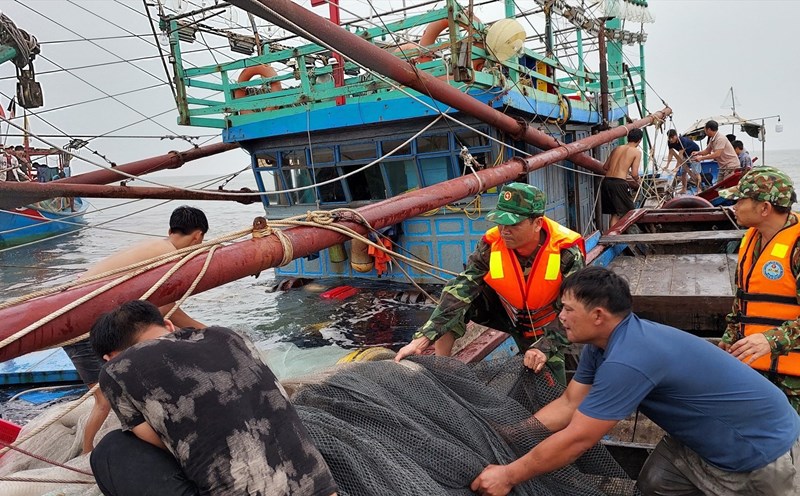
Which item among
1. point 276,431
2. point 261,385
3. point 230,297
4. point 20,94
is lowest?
point 230,297

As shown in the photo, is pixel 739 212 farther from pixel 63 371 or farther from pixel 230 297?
pixel 230 297

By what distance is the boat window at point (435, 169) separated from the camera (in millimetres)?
9430

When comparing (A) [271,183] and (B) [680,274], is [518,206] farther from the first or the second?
(A) [271,183]

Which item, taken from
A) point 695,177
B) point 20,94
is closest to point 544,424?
point 20,94

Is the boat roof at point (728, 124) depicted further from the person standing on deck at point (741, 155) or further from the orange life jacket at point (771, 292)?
the orange life jacket at point (771, 292)

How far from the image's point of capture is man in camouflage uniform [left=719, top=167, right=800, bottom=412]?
115 inches

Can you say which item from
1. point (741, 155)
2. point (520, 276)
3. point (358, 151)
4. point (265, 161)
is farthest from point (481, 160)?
point (741, 155)

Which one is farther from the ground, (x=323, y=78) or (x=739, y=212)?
(x=323, y=78)

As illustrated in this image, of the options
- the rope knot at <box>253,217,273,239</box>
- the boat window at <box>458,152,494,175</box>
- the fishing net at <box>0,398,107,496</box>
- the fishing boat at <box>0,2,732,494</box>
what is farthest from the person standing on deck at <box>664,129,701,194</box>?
the fishing net at <box>0,398,107,496</box>

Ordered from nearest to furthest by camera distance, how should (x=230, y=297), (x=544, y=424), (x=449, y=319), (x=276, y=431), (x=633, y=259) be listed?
(x=276, y=431), (x=544, y=424), (x=449, y=319), (x=633, y=259), (x=230, y=297)

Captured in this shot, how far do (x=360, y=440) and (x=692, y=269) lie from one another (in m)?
5.19

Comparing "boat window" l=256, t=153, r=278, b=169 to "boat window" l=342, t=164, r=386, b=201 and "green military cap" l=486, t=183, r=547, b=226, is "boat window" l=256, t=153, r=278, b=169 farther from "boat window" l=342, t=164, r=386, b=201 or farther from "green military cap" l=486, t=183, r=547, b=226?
"green military cap" l=486, t=183, r=547, b=226

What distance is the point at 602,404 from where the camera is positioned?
7.13 ft

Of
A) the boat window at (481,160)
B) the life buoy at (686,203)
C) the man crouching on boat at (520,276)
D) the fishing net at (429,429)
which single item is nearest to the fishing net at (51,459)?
the fishing net at (429,429)
